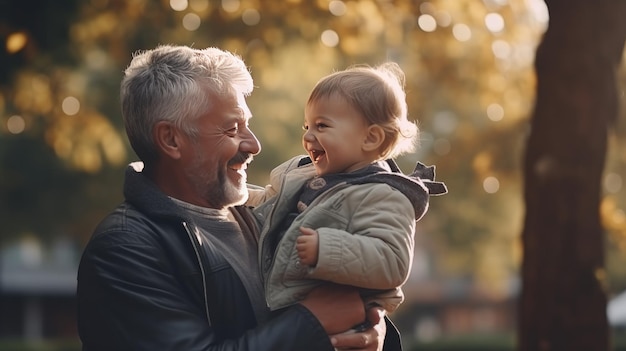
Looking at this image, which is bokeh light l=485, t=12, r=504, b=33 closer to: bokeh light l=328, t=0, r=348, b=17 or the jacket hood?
bokeh light l=328, t=0, r=348, b=17

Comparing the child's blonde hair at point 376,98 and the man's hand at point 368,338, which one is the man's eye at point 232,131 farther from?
the man's hand at point 368,338

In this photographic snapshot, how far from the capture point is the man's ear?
377cm

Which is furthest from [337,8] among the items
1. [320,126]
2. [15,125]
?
[15,125]

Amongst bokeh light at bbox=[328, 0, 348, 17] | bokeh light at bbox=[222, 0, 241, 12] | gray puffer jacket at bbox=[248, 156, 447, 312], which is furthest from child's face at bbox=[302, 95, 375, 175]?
bokeh light at bbox=[222, 0, 241, 12]

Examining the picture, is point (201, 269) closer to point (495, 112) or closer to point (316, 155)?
point (316, 155)

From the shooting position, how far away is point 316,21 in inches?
421

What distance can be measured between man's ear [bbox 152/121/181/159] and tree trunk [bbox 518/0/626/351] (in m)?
4.38

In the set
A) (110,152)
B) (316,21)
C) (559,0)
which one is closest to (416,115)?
(316,21)

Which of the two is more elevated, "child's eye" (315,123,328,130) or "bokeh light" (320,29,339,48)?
"child's eye" (315,123,328,130)

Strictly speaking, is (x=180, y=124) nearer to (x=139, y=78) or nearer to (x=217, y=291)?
(x=139, y=78)

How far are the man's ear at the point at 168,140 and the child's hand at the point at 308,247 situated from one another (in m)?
0.60

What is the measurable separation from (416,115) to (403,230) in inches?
392

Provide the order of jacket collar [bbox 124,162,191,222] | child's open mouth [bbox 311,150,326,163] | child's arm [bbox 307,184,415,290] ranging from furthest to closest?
1. child's open mouth [bbox 311,150,326,163]
2. jacket collar [bbox 124,162,191,222]
3. child's arm [bbox 307,184,415,290]

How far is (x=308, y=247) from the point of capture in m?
3.38
